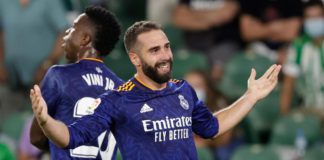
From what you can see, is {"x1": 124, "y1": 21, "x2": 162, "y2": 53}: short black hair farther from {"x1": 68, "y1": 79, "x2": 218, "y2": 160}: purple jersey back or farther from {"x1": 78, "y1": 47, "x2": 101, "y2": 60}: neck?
{"x1": 78, "y1": 47, "x2": 101, "y2": 60}: neck

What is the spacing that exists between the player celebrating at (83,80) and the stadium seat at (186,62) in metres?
4.30

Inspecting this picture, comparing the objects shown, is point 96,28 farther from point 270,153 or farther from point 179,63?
point 179,63

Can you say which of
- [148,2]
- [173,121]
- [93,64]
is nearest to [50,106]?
[93,64]

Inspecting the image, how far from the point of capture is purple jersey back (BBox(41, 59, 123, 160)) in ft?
19.7

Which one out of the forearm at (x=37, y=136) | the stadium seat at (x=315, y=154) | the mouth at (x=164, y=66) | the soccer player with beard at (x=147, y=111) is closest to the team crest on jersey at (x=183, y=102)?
the soccer player with beard at (x=147, y=111)

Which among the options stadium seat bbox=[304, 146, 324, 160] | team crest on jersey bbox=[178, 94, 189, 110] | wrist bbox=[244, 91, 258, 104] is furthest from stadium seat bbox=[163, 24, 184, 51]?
team crest on jersey bbox=[178, 94, 189, 110]

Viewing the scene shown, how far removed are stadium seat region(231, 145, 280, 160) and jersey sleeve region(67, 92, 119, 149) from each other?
3774 millimetres

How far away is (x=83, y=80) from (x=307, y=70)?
15.9 feet

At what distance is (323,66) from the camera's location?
1046cm

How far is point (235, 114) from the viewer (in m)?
5.95

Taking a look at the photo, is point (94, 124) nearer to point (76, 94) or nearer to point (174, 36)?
point (76, 94)

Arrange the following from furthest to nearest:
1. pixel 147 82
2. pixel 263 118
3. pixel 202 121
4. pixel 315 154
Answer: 1. pixel 263 118
2. pixel 315 154
3. pixel 202 121
4. pixel 147 82

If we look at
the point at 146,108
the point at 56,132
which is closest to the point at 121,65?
the point at 146,108

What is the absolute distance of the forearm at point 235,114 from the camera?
5.92 m
